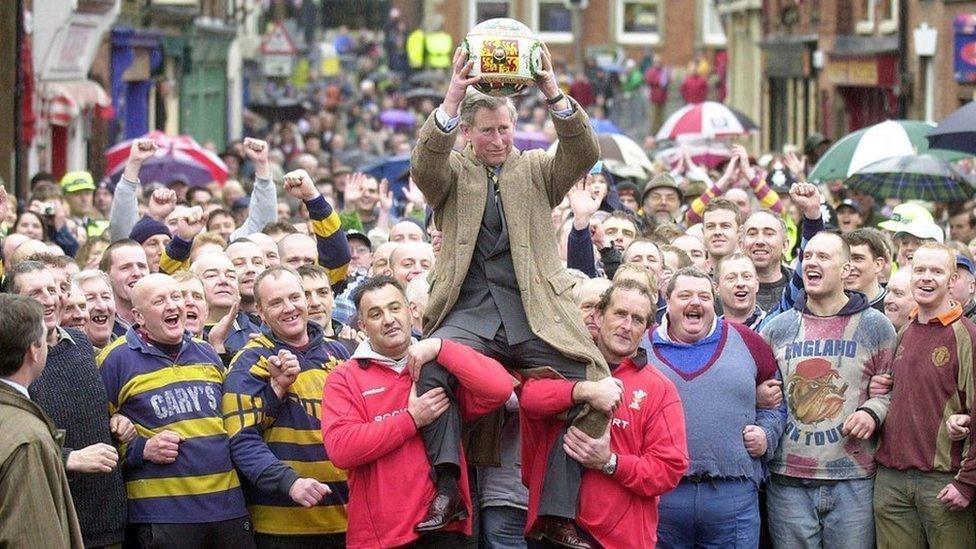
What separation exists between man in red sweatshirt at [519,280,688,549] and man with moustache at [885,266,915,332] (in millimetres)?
1966

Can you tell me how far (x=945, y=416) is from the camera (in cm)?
921

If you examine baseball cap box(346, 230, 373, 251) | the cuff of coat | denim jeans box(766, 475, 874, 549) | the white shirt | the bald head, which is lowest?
denim jeans box(766, 475, 874, 549)

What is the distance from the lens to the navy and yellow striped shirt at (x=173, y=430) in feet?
28.0

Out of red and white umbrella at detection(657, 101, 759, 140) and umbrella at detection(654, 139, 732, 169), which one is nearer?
red and white umbrella at detection(657, 101, 759, 140)

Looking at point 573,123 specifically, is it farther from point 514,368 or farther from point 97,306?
point 97,306

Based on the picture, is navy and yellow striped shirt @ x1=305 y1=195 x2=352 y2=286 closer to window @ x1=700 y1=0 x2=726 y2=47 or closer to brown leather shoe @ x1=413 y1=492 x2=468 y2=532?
brown leather shoe @ x1=413 y1=492 x2=468 y2=532

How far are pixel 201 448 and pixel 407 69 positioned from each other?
151ft

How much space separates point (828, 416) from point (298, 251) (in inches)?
131

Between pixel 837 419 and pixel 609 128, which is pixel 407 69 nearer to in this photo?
pixel 609 128

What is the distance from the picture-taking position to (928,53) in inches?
1061

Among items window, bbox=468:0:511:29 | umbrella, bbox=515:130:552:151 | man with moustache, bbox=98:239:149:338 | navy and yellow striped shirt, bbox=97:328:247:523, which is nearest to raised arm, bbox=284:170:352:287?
man with moustache, bbox=98:239:149:338

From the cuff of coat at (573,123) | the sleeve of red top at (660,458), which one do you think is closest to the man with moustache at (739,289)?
the sleeve of red top at (660,458)

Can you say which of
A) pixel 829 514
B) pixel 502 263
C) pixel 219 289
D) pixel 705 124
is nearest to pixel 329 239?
pixel 219 289

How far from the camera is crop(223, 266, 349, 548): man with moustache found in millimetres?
8586
